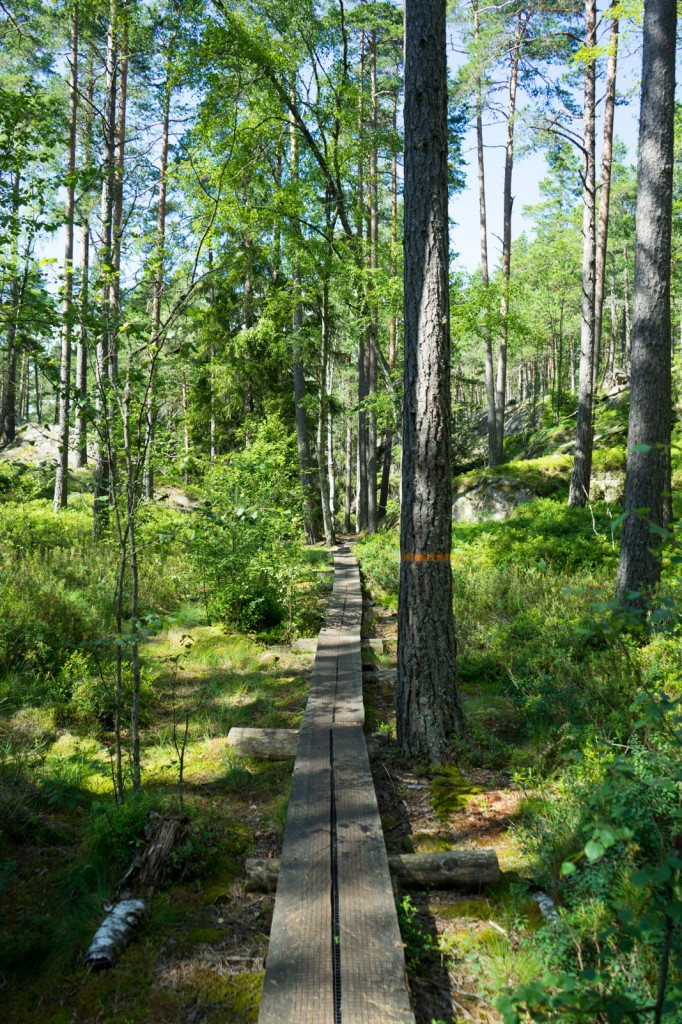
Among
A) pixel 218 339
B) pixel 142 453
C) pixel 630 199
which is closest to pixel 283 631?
pixel 142 453

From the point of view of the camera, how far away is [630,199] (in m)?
33.3

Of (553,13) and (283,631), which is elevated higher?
(553,13)

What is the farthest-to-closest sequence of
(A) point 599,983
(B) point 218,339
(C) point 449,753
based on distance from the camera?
(B) point 218,339, (C) point 449,753, (A) point 599,983

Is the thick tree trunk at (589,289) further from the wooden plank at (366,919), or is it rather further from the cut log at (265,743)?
the wooden plank at (366,919)

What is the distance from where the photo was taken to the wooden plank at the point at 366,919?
6.77ft

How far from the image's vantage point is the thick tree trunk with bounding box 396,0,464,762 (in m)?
4.45

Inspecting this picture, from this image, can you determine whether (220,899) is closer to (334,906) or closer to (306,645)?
(334,906)

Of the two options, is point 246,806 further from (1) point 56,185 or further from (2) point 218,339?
(2) point 218,339

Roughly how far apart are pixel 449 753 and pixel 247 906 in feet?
6.09

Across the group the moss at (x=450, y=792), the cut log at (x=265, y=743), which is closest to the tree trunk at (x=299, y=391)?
the cut log at (x=265, y=743)

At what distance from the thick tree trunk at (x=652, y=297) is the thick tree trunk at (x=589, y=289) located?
598cm

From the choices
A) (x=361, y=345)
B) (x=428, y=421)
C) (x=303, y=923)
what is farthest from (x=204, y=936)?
(x=361, y=345)

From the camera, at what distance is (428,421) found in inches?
177

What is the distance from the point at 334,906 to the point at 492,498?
13.0 m
